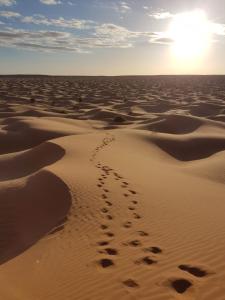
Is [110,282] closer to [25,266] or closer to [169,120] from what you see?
[25,266]

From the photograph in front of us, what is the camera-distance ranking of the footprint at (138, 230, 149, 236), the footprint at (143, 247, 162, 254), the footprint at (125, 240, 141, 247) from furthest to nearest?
the footprint at (138, 230, 149, 236) < the footprint at (125, 240, 141, 247) < the footprint at (143, 247, 162, 254)

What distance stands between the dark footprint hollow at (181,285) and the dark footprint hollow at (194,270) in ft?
0.58

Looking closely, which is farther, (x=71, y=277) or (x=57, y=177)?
(x=57, y=177)

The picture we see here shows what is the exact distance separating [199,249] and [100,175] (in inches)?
135

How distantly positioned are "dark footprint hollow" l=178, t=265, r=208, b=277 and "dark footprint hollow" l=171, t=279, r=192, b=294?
7.0 inches

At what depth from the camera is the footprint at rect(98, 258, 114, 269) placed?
4402 millimetres

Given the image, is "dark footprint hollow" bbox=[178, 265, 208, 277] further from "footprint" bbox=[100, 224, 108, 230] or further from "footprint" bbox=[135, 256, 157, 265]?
"footprint" bbox=[100, 224, 108, 230]

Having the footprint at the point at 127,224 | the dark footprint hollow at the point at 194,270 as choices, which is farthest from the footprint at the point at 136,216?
the dark footprint hollow at the point at 194,270

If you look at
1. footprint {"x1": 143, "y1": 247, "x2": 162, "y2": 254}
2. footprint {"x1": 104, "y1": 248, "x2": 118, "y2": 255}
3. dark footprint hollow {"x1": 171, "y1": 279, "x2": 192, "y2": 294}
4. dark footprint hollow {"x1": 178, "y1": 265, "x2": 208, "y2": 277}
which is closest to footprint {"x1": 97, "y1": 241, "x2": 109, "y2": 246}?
footprint {"x1": 104, "y1": 248, "x2": 118, "y2": 255}

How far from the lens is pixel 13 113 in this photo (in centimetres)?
2069

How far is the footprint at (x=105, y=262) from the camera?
440cm

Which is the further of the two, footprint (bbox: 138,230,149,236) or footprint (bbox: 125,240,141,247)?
footprint (bbox: 138,230,149,236)

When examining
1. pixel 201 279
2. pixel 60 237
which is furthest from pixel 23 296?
pixel 201 279

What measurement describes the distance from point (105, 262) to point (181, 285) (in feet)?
2.93
